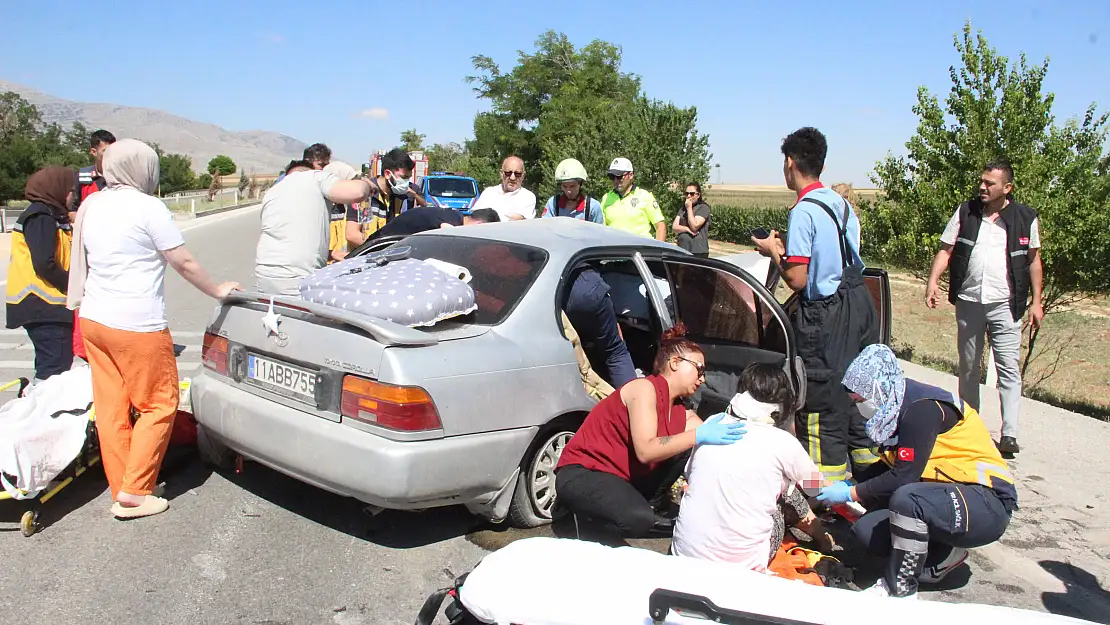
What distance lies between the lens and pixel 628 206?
7902 millimetres

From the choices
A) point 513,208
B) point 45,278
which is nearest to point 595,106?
point 513,208

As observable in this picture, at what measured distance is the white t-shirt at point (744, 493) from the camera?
126 inches

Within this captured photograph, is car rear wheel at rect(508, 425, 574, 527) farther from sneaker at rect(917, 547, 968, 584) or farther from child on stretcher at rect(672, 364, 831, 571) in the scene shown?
sneaker at rect(917, 547, 968, 584)

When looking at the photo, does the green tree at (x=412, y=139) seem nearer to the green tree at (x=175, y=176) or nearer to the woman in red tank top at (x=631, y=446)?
the green tree at (x=175, y=176)

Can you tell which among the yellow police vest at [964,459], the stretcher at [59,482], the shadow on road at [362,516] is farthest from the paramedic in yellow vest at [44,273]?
the yellow police vest at [964,459]

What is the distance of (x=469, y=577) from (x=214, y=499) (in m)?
2.63

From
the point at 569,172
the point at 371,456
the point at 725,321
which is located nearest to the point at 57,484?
the point at 371,456

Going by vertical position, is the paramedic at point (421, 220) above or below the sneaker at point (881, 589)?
above

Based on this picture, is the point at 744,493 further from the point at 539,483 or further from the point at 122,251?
the point at 122,251

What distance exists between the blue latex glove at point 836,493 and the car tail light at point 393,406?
177cm

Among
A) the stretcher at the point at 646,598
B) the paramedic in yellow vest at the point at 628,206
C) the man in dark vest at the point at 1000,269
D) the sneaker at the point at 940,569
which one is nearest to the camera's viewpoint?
the stretcher at the point at 646,598

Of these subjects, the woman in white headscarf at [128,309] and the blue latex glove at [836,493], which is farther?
the woman in white headscarf at [128,309]

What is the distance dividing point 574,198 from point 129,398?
13.7 ft

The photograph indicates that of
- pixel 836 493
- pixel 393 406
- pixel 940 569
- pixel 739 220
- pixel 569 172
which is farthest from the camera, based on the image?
pixel 739 220
